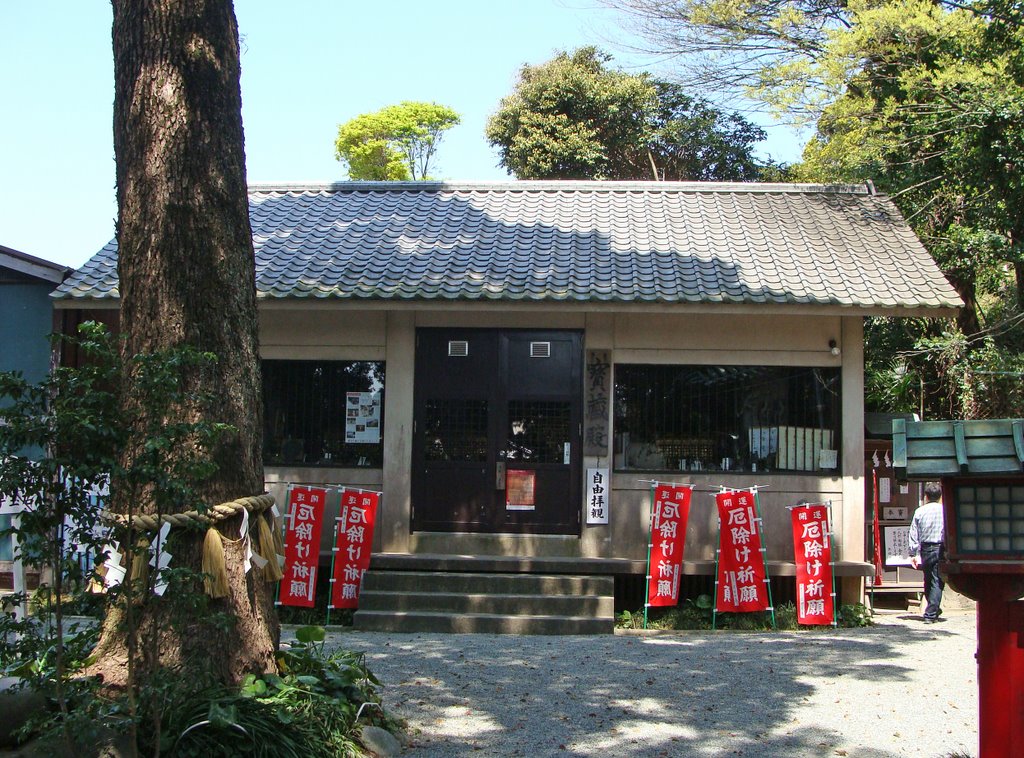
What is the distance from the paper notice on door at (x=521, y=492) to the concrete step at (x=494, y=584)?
1.01m

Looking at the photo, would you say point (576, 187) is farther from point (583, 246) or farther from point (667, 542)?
point (667, 542)

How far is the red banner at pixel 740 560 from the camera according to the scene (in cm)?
1130

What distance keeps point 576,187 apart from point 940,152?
17.3 ft

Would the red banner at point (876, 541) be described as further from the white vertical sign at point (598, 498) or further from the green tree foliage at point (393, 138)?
the green tree foliage at point (393, 138)

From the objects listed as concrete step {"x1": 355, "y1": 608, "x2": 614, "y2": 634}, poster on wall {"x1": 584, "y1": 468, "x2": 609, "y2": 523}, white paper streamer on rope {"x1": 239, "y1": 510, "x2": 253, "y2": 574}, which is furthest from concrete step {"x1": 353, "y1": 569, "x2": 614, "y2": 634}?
white paper streamer on rope {"x1": 239, "y1": 510, "x2": 253, "y2": 574}

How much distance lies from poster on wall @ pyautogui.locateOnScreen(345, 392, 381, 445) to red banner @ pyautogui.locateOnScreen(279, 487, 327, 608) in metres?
0.85

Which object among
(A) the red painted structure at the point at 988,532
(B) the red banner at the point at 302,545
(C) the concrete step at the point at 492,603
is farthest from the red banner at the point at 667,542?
(A) the red painted structure at the point at 988,532

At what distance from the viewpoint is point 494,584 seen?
36.8 feet

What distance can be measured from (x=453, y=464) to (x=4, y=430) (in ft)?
25.5

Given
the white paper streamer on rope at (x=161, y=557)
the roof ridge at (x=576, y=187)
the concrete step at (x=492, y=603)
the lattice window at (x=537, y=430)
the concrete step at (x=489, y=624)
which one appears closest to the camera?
the white paper streamer on rope at (x=161, y=557)

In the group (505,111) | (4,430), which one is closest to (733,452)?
(4,430)

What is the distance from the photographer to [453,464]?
12109 mm

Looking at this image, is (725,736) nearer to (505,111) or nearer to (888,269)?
(888,269)

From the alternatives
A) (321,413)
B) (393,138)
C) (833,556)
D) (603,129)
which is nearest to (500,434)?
(321,413)
